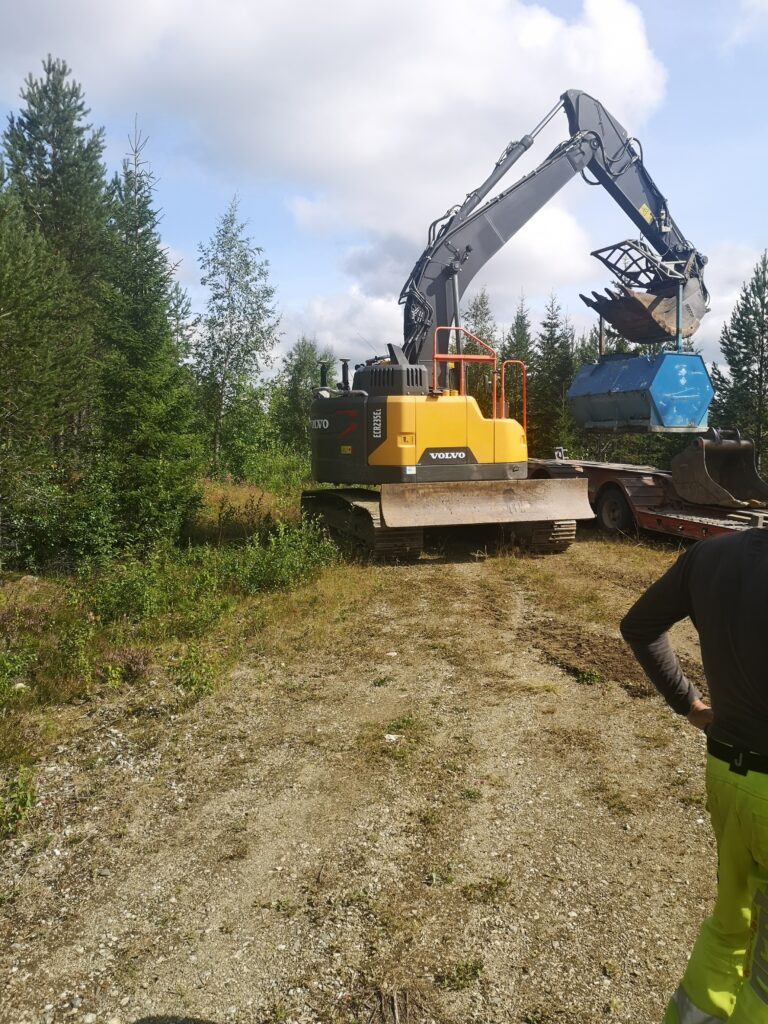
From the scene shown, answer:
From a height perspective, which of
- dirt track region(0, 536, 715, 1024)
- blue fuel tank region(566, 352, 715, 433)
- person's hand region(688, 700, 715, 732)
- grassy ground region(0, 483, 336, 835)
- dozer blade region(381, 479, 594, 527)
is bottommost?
dirt track region(0, 536, 715, 1024)

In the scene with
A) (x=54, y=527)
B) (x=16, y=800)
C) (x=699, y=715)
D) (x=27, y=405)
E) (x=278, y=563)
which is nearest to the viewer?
(x=699, y=715)

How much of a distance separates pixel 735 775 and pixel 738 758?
0.14 ft

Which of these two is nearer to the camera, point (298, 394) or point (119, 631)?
point (119, 631)

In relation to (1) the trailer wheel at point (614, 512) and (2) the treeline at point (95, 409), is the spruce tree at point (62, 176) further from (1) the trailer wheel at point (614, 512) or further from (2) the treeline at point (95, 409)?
(1) the trailer wheel at point (614, 512)

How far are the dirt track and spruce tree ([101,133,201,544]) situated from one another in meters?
5.04

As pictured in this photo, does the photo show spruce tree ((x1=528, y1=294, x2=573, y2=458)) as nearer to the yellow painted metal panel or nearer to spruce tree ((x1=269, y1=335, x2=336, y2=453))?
spruce tree ((x1=269, y1=335, x2=336, y2=453))

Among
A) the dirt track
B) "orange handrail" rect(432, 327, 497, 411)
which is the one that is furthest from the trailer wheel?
the dirt track

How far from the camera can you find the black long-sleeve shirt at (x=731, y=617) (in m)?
1.83

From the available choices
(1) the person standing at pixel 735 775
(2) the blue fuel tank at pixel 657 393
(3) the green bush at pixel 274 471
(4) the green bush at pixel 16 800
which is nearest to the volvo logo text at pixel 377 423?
(2) the blue fuel tank at pixel 657 393

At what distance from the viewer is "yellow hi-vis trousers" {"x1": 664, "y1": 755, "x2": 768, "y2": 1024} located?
1.75 meters

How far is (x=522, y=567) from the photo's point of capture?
972 centimetres

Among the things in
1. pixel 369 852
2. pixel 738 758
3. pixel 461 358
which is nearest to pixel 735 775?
pixel 738 758

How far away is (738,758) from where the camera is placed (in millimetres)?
1863

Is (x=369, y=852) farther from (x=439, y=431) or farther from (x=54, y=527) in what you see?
(x=54, y=527)
